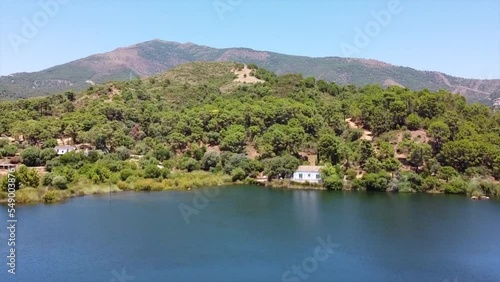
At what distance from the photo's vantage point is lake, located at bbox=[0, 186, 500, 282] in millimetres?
26297

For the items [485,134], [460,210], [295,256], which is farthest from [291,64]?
[295,256]

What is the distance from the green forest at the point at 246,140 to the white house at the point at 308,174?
84 centimetres

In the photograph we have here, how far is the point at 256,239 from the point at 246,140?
3194 cm

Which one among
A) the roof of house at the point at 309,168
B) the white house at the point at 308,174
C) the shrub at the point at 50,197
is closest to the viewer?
the shrub at the point at 50,197

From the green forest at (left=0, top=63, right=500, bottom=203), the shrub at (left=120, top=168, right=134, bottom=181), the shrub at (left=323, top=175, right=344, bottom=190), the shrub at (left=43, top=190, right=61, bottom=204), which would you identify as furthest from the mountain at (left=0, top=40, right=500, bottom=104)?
the shrub at (left=323, top=175, right=344, bottom=190)

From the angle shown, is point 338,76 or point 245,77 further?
point 338,76

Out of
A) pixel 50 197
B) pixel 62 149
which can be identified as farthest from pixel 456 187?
pixel 62 149

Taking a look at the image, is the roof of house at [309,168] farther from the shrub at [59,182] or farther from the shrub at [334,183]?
the shrub at [59,182]

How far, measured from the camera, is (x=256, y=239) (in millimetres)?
32188

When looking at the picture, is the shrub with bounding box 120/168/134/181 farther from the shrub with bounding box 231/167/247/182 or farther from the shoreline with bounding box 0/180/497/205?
the shrub with bounding box 231/167/247/182

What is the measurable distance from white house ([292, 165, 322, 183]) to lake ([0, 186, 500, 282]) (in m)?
5.68

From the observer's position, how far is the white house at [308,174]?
2044 inches

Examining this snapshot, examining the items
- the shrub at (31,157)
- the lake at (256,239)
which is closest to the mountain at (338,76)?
the shrub at (31,157)

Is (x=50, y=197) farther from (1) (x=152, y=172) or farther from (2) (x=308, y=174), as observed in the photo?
(2) (x=308, y=174)
